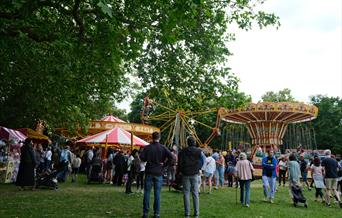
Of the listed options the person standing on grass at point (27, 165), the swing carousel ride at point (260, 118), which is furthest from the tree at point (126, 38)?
the swing carousel ride at point (260, 118)

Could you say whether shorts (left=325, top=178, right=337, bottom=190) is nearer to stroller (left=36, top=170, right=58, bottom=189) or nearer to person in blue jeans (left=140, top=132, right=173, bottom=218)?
person in blue jeans (left=140, top=132, right=173, bottom=218)

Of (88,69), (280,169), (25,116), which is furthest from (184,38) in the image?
(25,116)

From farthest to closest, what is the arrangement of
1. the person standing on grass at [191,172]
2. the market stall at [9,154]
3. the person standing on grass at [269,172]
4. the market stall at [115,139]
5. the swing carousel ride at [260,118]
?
1. the swing carousel ride at [260,118]
2. the market stall at [115,139]
3. the market stall at [9,154]
4. the person standing on grass at [269,172]
5. the person standing on grass at [191,172]

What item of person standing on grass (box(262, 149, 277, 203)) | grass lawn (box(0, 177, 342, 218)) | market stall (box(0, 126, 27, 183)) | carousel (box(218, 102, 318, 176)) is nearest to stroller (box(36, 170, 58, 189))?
grass lawn (box(0, 177, 342, 218))

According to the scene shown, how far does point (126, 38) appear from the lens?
30.1 ft

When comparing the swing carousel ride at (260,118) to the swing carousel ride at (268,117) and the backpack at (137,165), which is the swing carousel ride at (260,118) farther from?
the backpack at (137,165)

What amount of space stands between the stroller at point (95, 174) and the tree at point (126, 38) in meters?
5.10

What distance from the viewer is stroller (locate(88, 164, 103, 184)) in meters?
18.7

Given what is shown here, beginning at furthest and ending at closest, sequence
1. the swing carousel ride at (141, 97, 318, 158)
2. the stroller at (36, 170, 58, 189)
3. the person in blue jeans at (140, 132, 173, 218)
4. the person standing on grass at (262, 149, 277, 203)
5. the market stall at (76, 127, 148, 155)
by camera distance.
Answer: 1. the swing carousel ride at (141, 97, 318, 158)
2. the market stall at (76, 127, 148, 155)
3. the stroller at (36, 170, 58, 189)
4. the person standing on grass at (262, 149, 277, 203)
5. the person in blue jeans at (140, 132, 173, 218)

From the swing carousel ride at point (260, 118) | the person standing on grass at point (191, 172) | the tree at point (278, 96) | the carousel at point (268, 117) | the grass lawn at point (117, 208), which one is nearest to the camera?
the person standing on grass at point (191, 172)

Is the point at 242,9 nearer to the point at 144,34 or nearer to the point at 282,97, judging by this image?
the point at 144,34

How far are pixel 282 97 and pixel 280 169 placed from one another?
152ft

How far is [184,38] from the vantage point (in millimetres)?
9984

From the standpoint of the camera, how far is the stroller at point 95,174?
61.2 ft
